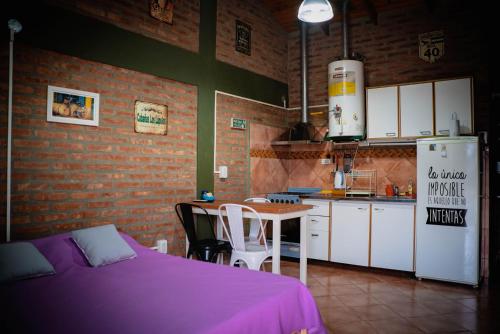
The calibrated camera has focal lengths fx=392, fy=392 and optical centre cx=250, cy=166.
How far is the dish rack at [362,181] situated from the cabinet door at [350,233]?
0.43m

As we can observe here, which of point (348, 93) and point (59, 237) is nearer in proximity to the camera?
point (59, 237)

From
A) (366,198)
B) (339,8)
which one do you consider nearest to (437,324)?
(366,198)

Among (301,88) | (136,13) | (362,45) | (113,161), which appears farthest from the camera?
(301,88)

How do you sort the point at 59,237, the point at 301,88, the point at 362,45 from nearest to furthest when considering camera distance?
the point at 59,237, the point at 362,45, the point at 301,88

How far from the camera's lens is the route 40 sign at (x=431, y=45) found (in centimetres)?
498

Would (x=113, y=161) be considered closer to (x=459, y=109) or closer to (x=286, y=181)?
(x=286, y=181)

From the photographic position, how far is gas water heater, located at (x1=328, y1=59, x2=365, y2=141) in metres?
5.02

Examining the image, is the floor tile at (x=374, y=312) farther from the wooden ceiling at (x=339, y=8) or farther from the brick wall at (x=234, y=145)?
the wooden ceiling at (x=339, y=8)

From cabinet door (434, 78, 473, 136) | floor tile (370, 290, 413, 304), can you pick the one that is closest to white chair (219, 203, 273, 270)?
floor tile (370, 290, 413, 304)

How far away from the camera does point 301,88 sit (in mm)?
5941

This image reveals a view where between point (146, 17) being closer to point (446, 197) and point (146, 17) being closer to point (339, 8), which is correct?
point (339, 8)

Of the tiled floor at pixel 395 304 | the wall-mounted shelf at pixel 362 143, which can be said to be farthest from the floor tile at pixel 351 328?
the wall-mounted shelf at pixel 362 143

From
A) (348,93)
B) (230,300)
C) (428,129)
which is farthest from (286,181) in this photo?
(230,300)

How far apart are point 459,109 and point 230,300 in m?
3.82
